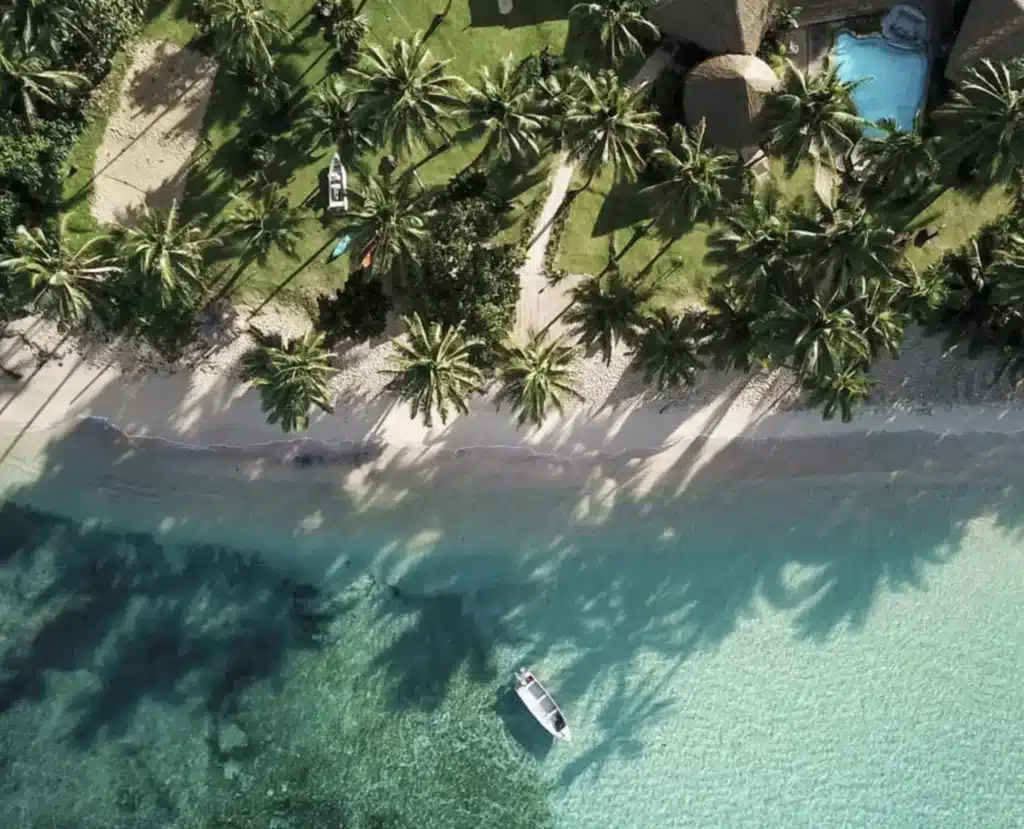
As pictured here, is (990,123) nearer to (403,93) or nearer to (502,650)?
(403,93)

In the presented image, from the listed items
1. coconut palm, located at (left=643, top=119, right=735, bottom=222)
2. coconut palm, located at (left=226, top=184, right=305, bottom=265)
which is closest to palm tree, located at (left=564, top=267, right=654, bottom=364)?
coconut palm, located at (left=643, top=119, right=735, bottom=222)

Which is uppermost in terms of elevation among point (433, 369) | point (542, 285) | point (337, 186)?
point (337, 186)

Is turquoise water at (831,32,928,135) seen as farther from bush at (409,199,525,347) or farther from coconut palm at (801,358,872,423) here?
bush at (409,199,525,347)

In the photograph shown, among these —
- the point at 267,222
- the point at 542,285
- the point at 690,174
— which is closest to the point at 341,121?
the point at 267,222

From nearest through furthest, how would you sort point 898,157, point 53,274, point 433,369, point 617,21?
1. point 53,274
2. point 433,369
3. point 898,157
4. point 617,21

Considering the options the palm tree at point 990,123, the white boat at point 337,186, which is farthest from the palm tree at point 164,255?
the palm tree at point 990,123

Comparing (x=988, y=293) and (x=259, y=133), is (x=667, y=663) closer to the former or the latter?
(x=988, y=293)

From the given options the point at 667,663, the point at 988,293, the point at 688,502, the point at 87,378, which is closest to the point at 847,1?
the point at 988,293
